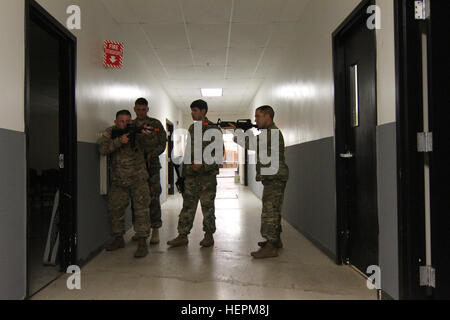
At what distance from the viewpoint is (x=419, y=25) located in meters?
1.69

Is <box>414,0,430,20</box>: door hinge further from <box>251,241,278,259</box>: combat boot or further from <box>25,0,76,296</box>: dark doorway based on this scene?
<box>25,0,76,296</box>: dark doorway

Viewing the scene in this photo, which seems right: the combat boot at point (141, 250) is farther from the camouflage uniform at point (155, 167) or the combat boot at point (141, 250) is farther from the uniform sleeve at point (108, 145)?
the uniform sleeve at point (108, 145)

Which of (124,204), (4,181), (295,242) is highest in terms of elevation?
(4,181)

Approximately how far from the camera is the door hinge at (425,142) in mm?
1668

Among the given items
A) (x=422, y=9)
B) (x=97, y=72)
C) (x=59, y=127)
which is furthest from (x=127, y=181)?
(x=422, y=9)

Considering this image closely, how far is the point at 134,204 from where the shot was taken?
9.76 ft

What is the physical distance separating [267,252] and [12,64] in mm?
2308

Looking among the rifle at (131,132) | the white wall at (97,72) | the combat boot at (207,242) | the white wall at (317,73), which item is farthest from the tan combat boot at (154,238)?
the white wall at (317,73)

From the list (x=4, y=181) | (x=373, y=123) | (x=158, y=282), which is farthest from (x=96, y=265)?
(x=373, y=123)

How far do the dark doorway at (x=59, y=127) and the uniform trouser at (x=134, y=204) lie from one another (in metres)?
0.50

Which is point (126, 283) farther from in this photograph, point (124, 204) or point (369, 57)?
point (369, 57)
